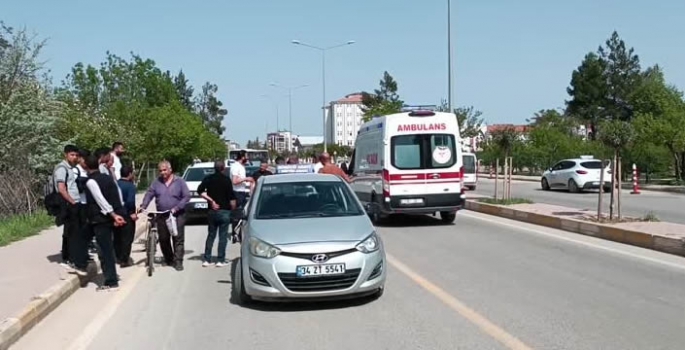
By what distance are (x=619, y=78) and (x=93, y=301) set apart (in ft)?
273

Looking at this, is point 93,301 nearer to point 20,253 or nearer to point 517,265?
point 20,253

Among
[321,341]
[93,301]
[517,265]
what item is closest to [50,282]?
[93,301]

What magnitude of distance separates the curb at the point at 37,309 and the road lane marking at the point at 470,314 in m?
4.42

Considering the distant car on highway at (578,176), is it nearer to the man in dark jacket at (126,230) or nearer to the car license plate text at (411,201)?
the car license plate text at (411,201)

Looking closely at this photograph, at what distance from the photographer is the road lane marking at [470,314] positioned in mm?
6418

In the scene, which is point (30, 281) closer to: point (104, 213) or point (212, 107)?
point (104, 213)

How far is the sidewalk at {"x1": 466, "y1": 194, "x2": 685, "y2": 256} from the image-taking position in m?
12.6

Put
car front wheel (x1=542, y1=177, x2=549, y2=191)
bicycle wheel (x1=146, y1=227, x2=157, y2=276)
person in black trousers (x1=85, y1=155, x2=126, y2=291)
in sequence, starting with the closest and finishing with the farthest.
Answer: person in black trousers (x1=85, y1=155, x2=126, y2=291) → bicycle wheel (x1=146, y1=227, x2=157, y2=276) → car front wheel (x1=542, y1=177, x2=549, y2=191)

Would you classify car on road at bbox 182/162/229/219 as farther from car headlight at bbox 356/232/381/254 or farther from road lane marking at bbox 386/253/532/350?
car headlight at bbox 356/232/381/254

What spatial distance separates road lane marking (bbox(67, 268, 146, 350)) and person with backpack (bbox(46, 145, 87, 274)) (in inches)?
31.5

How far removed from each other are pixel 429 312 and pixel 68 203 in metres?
5.64

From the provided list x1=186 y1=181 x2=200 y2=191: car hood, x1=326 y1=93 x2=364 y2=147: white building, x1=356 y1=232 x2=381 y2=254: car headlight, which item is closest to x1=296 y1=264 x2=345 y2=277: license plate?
x1=356 y1=232 x2=381 y2=254: car headlight

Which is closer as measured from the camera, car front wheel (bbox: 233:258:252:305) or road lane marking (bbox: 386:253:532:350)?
road lane marking (bbox: 386:253:532:350)

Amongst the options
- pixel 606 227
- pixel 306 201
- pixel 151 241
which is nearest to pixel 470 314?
pixel 306 201
